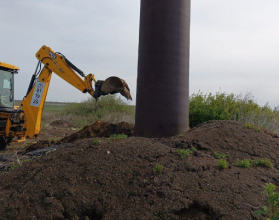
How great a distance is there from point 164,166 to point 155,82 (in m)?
2.50

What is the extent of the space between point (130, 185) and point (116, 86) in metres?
4.95

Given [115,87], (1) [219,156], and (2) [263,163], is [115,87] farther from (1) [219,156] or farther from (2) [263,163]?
(2) [263,163]

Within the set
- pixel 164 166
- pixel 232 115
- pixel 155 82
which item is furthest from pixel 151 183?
pixel 232 115

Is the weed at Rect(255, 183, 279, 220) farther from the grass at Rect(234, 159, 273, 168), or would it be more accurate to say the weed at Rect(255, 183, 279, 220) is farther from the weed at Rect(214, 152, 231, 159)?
the weed at Rect(214, 152, 231, 159)

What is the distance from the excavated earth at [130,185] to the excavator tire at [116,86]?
3.40 meters

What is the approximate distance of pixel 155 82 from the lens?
6.10 metres

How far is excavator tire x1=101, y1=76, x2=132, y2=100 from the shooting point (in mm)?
8135

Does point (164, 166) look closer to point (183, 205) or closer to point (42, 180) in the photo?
point (183, 205)

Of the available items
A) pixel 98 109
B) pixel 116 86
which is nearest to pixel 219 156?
pixel 116 86

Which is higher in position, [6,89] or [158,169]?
[6,89]

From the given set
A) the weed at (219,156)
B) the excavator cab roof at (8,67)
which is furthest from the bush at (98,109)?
the weed at (219,156)

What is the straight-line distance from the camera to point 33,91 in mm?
10133

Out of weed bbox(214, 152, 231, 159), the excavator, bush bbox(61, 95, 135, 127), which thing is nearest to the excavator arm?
the excavator

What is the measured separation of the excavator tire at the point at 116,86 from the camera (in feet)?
26.7
